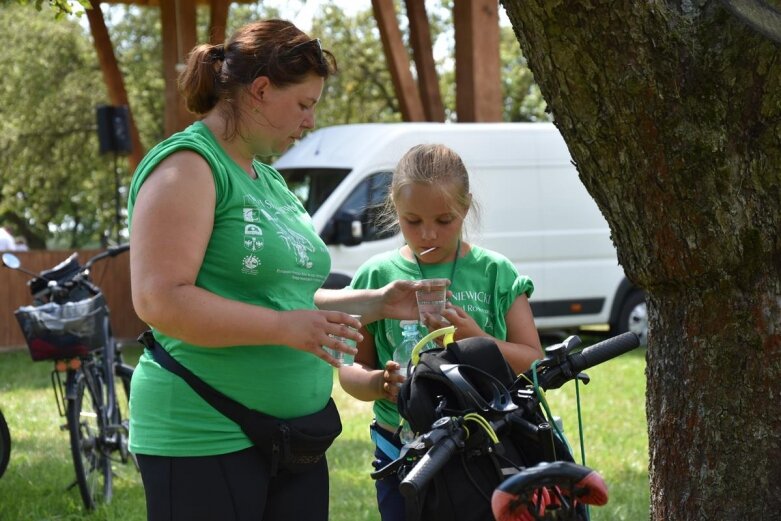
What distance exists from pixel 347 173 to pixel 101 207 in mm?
24813

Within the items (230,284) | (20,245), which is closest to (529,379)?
(230,284)

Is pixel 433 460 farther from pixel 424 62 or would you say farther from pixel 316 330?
pixel 424 62

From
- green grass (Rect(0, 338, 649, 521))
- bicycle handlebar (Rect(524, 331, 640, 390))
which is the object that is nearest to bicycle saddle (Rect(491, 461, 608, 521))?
bicycle handlebar (Rect(524, 331, 640, 390))

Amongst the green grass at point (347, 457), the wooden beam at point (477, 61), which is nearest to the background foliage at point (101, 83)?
the wooden beam at point (477, 61)

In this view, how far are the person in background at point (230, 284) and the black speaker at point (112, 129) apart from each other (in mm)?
12723

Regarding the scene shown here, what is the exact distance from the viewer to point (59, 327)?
5.79 meters

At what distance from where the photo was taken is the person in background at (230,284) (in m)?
2.46

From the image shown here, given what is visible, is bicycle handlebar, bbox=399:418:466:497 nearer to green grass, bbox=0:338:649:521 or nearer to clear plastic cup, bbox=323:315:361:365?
clear plastic cup, bbox=323:315:361:365

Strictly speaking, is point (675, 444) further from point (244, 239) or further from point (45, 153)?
point (45, 153)

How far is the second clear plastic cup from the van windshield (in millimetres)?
9069

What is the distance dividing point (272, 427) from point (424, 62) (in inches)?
506

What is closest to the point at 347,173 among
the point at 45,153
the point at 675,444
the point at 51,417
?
the point at 51,417

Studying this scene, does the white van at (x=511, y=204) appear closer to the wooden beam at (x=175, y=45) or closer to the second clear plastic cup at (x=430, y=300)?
the wooden beam at (x=175, y=45)

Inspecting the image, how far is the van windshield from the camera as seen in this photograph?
1217 centimetres
